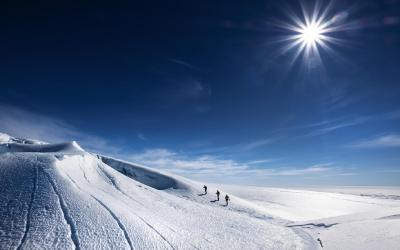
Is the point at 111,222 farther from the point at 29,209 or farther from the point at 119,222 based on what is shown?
the point at 29,209

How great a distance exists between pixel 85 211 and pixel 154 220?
4.53 metres

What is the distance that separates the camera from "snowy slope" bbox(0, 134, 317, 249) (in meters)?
10.2

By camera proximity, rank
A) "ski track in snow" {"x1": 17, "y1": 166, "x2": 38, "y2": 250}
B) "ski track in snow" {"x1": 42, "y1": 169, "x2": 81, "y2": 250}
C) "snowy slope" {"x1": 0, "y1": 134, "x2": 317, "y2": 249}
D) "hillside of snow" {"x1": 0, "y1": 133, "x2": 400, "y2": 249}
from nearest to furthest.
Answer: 1. "ski track in snow" {"x1": 17, "y1": 166, "x2": 38, "y2": 250}
2. "ski track in snow" {"x1": 42, "y1": 169, "x2": 81, "y2": 250}
3. "snowy slope" {"x1": 0, "y1": 134, "x2": 317, "y2": 249}
4. "hillside of snow" {"x1": 0, "y1": 133, "x2": 400, "y2": 249}

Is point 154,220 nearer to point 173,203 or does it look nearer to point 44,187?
point 44,187

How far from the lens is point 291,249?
17453mm

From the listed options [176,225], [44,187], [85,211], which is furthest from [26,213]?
[176,225]

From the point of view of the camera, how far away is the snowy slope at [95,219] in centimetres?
1022

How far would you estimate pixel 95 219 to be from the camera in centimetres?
1205

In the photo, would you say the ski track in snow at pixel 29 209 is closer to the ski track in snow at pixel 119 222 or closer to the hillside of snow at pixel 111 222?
the hillside of snow at pixel 111 222

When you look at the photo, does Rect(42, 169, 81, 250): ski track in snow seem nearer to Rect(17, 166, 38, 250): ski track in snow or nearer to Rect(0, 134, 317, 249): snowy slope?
Rect(0, 134, 317, 249): snowy slope

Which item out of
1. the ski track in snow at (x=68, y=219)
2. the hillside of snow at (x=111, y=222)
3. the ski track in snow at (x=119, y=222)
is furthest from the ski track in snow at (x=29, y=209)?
the ski track in snow at (x=119, y=222)

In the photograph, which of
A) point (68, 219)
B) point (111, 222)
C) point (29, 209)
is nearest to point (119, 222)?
point (111, 222)

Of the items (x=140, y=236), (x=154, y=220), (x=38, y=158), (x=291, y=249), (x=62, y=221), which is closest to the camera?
(x=62, y=221)

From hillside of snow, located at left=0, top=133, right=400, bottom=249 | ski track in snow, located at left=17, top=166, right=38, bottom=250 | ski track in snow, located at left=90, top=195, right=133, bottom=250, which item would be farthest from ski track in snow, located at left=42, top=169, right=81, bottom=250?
ski track in snow, located at left=90, top=195, right=133, bottom=250
